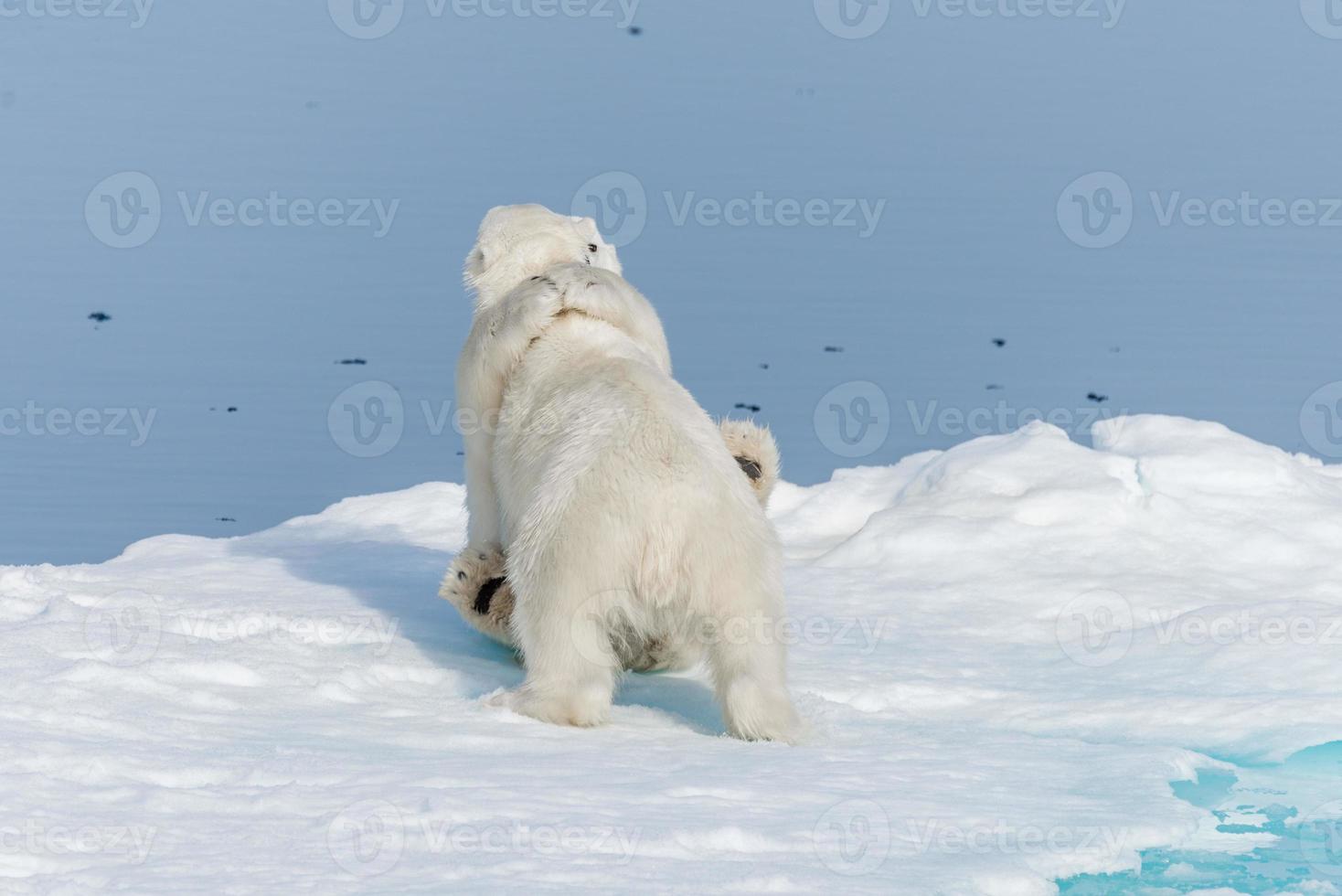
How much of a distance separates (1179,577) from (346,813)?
3586mm

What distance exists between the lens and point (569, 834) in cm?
327

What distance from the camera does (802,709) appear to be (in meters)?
4.50
